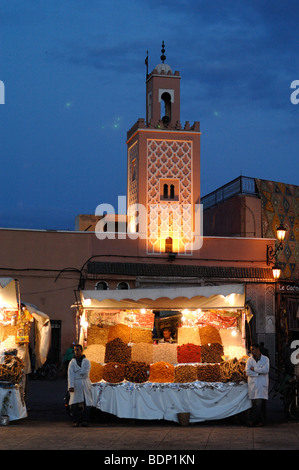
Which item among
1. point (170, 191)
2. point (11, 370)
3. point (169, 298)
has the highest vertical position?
point (170, 191)

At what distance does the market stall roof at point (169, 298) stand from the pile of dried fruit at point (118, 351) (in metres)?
0.69

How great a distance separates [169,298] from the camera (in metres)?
13.7

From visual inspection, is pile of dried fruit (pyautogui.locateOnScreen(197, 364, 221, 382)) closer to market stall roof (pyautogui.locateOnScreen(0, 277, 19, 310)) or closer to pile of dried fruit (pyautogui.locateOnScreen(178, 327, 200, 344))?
pile of dried fruit (pyautogui.locateOnScreen(178, 327, 200, 344))

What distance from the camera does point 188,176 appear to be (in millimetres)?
26641

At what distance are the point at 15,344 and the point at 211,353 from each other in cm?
344

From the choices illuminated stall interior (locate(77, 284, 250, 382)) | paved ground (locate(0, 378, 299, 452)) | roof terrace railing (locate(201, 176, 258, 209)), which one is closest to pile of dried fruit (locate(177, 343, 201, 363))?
illuminated stall interior (locate(77, 284, 250, 382))

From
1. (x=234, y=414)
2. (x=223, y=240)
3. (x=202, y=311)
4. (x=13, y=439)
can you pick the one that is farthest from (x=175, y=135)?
(x=13, y=439)

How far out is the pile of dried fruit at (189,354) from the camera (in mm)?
13281

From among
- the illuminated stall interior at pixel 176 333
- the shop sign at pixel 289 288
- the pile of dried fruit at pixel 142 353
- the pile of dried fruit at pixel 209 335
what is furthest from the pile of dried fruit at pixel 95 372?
the shop sign at pixel 289 288

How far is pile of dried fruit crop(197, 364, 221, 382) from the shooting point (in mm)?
12930

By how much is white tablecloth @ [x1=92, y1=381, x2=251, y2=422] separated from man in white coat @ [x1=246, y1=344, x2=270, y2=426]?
22 cm

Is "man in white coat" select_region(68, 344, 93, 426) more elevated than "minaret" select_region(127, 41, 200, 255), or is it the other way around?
"minaret" select_region(127, 41, 200, 255)

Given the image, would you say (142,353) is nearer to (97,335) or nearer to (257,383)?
(97,335)

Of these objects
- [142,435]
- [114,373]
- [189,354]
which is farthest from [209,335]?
[142,435]
